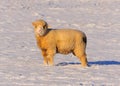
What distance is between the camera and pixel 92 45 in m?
16.4

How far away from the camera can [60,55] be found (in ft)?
45.5

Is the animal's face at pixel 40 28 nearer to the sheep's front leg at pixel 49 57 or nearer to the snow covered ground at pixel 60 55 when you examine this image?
the sheep's front leg at pixel 49 57

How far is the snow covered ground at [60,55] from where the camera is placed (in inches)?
391

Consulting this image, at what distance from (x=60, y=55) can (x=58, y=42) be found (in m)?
2.39

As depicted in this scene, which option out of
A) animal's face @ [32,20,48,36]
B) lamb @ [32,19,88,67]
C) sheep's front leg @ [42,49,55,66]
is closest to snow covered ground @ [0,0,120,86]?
sheep's front leg @ [42,49,55,66]

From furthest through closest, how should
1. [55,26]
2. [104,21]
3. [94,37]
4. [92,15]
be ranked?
[92,15] < [104,21] < [55,26] < [94,37]

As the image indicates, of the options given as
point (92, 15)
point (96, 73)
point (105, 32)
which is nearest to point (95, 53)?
point (96, 73)

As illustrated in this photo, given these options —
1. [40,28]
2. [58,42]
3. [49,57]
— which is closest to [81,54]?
[58,42]

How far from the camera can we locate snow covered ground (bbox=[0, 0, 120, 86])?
9.94 meters

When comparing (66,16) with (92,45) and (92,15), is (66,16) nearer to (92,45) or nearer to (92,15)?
(92,15)

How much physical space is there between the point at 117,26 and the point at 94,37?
3711 millimetres

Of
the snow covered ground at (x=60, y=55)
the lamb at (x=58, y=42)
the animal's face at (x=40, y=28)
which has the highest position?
the animal's face at (x=40, y=28)

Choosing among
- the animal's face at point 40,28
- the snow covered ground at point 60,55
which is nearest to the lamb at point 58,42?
the animal's face at point 40,28

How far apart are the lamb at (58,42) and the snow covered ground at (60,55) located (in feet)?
1.07
